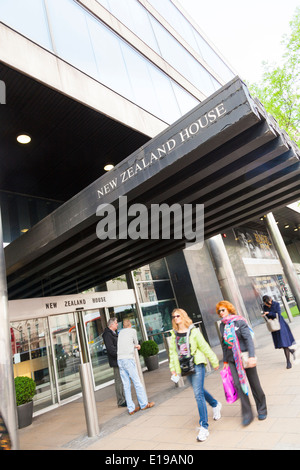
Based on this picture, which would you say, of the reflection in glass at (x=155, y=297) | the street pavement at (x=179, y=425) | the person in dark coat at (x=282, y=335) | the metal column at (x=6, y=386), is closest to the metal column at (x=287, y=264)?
the reflection in glass at (x=155, y=297)

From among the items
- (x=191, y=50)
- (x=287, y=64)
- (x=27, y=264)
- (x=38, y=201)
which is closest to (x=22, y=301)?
(x=27, y=264)

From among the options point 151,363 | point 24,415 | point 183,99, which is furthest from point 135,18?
point 24,415

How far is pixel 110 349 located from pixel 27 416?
9.56ft

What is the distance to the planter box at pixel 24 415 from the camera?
7.35 m

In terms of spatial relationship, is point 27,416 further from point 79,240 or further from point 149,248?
point 149,248

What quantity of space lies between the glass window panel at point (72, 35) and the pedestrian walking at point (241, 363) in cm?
738

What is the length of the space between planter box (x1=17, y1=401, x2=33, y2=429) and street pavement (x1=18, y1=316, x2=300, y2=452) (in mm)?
209

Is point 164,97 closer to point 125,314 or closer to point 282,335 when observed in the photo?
point 125,314

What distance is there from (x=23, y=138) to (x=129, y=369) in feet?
20.4

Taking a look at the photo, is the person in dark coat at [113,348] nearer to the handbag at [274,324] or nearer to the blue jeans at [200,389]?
the blue jeans at [200,389]

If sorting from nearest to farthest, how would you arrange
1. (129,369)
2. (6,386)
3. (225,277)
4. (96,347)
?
(6,386), (129,369), (225,277), (96,347)

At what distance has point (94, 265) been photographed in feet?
35.1

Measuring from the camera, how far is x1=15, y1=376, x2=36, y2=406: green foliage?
7398 mm

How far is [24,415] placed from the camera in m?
7.41
